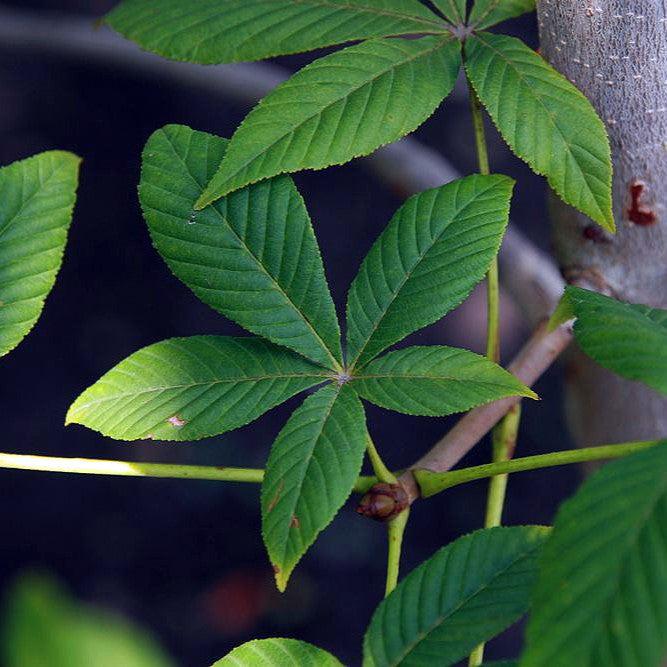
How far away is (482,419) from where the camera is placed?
927 millimetres

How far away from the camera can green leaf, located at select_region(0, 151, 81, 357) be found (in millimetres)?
801

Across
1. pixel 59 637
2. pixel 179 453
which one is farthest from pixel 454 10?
pixel 179 453

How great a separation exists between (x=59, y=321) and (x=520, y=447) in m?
1.42

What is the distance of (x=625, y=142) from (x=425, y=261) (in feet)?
0.83

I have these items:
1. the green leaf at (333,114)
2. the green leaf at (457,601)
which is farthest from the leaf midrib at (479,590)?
the green leaf at (333,114)

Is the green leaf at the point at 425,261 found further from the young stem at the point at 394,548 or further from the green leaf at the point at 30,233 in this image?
the green leaf at the point at 30,233

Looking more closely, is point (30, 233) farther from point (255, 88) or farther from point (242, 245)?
point (255, 88)

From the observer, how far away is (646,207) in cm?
92

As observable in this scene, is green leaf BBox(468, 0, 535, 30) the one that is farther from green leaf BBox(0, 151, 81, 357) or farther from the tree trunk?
green leaf BBox(0, 151, 81, 357)

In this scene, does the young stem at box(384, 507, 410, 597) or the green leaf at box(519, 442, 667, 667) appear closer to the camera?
the green leaf at box(519, 442, 667, 667)

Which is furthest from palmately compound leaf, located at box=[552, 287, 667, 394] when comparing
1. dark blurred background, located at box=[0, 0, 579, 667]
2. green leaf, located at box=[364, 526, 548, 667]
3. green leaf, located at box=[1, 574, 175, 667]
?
dark blurred background, located at box=[0, 0, 579, 667]

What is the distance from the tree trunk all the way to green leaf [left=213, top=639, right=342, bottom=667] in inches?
22.1

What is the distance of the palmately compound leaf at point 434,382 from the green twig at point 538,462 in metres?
0.05

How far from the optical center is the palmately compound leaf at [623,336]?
61cm
